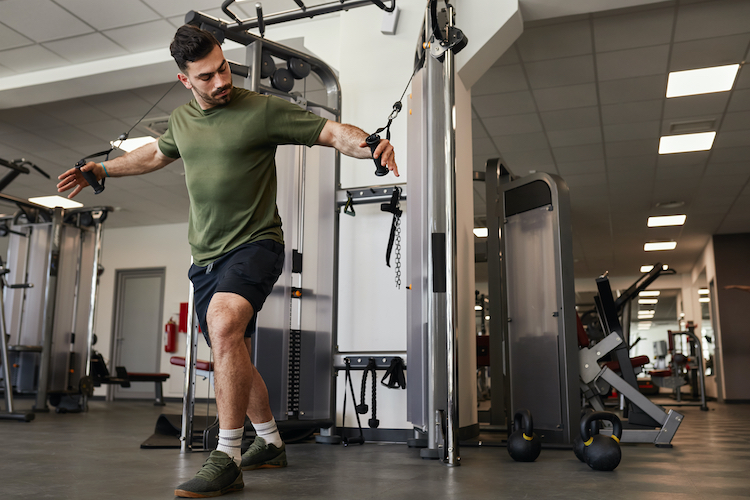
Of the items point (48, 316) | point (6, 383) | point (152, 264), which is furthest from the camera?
point (152, 264)

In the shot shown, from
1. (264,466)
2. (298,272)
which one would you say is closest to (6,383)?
(298,272)

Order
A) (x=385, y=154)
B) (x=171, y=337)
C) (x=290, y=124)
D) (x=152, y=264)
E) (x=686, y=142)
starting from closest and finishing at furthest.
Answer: (x=385, y=154), (x=290, y=124), (x=686, y=142), (x=171, y=337), (x=152, y=264)

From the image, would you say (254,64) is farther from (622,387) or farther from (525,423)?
(622,387)

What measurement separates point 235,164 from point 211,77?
29 cm

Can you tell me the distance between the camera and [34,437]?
3.53 meters

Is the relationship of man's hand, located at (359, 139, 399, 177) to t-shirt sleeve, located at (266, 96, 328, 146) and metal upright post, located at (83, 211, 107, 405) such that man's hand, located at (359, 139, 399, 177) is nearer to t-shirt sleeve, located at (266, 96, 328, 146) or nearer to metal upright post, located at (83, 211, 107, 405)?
t-shirt sleeve, located at (266, 96, 328, 146)

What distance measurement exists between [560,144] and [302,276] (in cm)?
465

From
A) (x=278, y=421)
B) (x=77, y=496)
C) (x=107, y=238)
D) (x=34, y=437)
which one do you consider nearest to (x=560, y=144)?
(x=278, y=421)

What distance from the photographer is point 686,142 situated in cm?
690

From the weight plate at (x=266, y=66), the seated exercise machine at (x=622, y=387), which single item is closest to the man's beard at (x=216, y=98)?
the weight plate at (x=266, y=66)

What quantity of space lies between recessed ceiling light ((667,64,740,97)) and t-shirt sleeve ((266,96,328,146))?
4.59 meters

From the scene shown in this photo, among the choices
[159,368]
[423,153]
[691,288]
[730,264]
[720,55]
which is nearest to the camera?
[423,153]

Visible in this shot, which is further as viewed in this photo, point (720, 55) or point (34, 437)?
point (720, 55)

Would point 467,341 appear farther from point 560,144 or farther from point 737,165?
point 737,165
